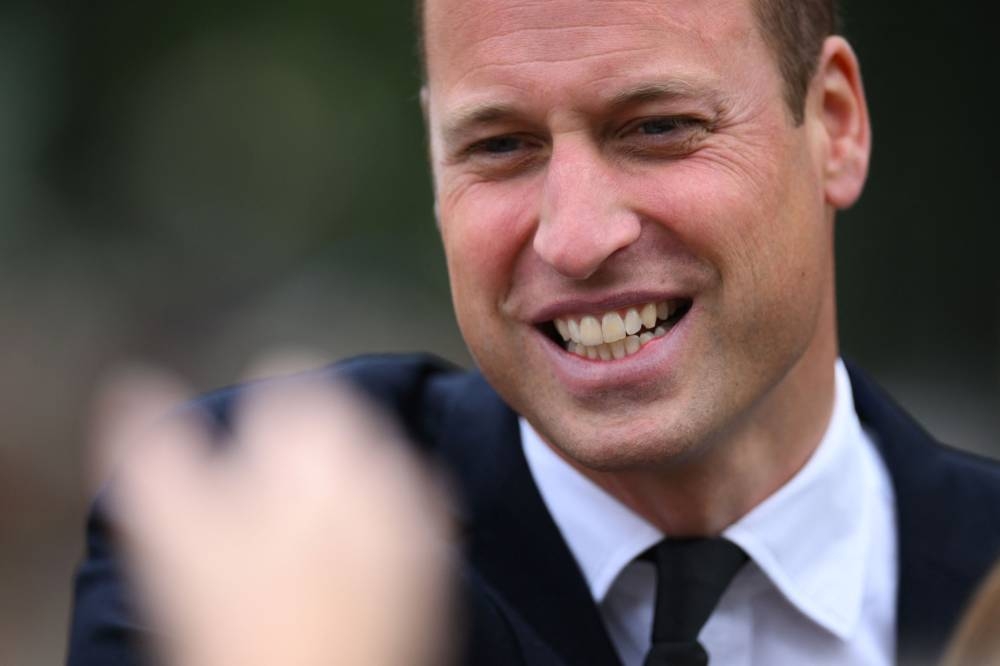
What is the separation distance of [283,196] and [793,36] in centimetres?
841

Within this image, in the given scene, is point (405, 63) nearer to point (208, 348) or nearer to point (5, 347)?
point (208, 348)

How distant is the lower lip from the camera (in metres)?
2.64

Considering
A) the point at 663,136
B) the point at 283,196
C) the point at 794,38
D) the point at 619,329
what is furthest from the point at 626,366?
the point at 283,196

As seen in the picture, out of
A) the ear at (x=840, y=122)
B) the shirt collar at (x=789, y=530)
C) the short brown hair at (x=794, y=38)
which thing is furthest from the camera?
the ear at (x=840, y=122)

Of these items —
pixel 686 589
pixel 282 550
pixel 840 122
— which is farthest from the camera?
→ pixel 840 122

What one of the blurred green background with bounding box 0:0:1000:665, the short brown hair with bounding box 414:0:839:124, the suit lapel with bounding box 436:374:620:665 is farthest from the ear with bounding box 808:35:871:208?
the blurred green background with bounding box 0:0:1000:665

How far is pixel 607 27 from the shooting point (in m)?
2.57

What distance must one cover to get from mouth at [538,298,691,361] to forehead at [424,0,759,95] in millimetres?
400

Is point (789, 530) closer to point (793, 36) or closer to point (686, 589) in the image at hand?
point (686, 589)

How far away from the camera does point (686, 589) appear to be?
277 centimetres

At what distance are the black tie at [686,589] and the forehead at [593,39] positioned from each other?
87cm

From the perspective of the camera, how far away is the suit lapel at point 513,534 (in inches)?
108

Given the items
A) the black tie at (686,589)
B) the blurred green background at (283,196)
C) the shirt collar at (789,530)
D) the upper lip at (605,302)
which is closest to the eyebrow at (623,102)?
the upper lip at (605,302)

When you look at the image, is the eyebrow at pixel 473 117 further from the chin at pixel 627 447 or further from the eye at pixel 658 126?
the chin at pixel 627 447
